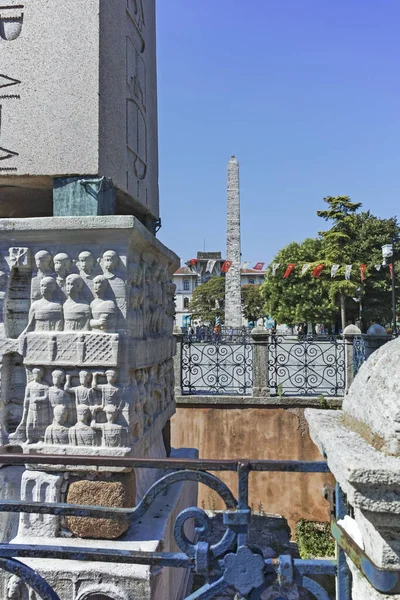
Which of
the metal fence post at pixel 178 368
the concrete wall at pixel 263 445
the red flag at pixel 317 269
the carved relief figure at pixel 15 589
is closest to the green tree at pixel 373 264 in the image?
the red flag at pixel 317 269

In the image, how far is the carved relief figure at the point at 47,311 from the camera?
10.1ft

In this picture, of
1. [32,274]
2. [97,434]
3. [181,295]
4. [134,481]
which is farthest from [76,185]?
[181,295]

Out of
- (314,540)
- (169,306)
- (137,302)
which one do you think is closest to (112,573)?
(137,302)

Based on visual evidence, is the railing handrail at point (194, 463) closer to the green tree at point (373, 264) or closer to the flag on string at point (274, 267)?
the green tree at point (373, 264)

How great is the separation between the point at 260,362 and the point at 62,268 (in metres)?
5.48

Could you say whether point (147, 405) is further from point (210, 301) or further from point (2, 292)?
point (210, 301)

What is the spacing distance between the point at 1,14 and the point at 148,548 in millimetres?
3730

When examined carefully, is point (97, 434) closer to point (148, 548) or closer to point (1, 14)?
point (148, 548)

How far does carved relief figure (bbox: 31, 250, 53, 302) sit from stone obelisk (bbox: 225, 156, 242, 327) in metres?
26.4

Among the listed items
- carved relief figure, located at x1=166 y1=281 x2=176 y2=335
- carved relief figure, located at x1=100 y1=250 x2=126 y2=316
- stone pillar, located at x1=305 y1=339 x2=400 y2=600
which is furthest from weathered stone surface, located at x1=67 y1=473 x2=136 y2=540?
carved relief figure, located at x1=166 y1=281 x2=176 y2=335

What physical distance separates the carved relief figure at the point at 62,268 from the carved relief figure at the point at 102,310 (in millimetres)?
239

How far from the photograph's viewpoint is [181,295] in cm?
7006

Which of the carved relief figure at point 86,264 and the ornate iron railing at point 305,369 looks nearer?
the carved relief figure at point 86,264

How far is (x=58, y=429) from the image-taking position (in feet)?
9.82
